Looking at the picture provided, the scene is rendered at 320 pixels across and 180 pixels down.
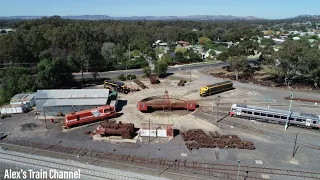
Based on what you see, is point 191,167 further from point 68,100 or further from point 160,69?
point 160,69

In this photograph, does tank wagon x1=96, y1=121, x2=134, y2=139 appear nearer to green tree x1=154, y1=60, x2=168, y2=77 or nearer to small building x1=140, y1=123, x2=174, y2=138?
small building x1=140, y1=123, x2=174, y2=138

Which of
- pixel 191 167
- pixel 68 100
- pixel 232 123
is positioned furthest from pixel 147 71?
pixel 191 167

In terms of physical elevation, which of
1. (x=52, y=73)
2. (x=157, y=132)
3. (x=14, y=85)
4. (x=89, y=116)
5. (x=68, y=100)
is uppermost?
(x=52, y=73)

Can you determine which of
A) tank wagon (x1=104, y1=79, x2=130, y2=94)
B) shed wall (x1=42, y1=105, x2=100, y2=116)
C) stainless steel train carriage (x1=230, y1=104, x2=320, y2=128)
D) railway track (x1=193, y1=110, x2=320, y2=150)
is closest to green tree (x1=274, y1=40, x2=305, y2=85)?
stainless steel train carriage (x1=230, y1=104, x2=320, y2=128)

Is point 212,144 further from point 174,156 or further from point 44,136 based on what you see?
point 44,136

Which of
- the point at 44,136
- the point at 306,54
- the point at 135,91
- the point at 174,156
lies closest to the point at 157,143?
the point at 174,156

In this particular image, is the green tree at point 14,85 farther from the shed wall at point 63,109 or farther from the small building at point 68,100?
the shed wall at point 63,109

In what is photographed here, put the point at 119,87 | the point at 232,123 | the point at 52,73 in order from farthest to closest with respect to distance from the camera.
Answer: the point at 119,87 → the point at 52,73 → the point at 232,123
